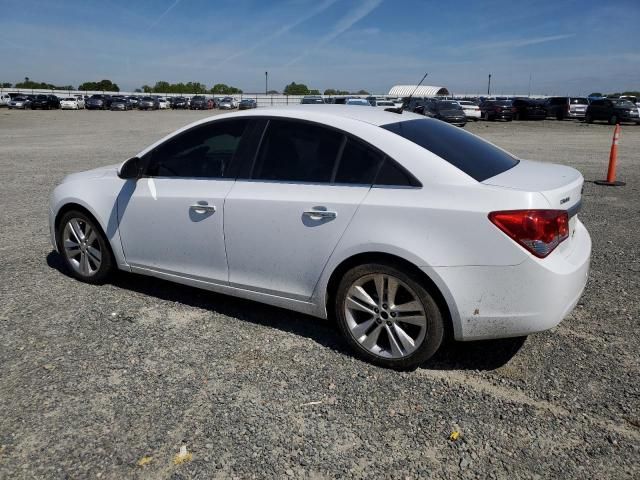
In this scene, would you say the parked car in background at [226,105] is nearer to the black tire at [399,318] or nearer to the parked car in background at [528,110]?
the parked car in background at [528,110]

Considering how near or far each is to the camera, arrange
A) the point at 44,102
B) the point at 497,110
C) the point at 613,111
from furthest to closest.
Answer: the point at 44,102 < the point at 497,110 < the point at 613,111

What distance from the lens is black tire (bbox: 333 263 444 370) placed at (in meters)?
3.24

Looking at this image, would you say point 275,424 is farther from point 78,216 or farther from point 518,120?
point 518,120

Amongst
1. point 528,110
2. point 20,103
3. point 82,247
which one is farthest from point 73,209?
point 20,103

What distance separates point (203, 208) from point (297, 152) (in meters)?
0.83

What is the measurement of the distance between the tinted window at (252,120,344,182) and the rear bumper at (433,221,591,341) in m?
1.07

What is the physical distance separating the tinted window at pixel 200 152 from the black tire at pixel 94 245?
840 mm

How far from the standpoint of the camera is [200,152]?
4250 mm

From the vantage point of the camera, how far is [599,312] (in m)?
4.34

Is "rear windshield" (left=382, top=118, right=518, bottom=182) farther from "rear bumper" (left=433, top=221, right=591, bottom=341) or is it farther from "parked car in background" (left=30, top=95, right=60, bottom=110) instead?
"parked car in background" (left=30, top=95, right=60, bottom=110)

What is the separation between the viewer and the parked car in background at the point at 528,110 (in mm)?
39875

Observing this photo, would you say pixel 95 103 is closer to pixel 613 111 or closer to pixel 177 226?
pixel 613 111

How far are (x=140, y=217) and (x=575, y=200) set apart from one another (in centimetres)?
322

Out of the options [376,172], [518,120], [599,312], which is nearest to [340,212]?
[376,172]
